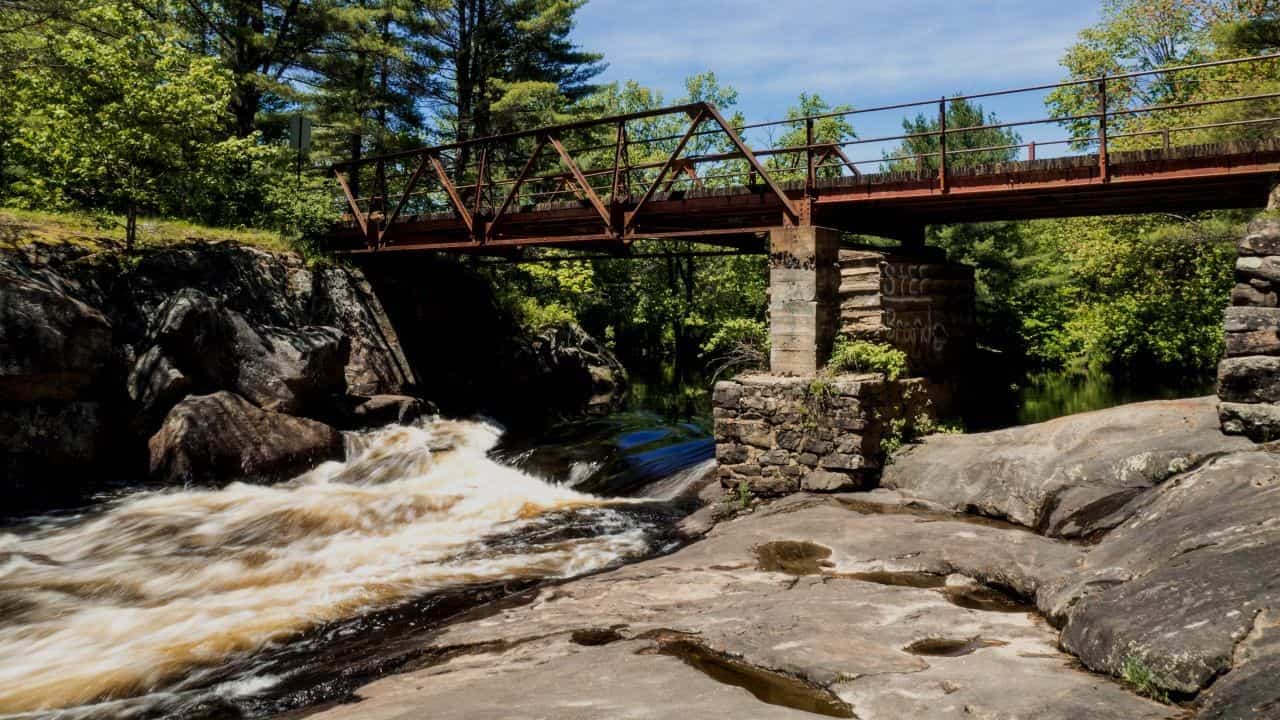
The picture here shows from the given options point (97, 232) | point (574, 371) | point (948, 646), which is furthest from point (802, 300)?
point (574, 371)

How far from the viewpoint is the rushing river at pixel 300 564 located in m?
7.04

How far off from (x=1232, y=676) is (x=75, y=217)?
21199 millimetres

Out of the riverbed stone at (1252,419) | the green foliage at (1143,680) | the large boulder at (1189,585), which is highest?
the riverbed stone at (1252,419)

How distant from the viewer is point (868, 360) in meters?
12.7

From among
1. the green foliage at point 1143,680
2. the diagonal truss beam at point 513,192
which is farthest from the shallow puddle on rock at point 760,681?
the diagonal truss beam at point 513,192

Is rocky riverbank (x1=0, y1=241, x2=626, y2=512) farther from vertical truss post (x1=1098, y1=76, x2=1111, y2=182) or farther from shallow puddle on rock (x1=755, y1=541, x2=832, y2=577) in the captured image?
vertical truss post (x1=1098, y1=76, x2=1111, y2=182)

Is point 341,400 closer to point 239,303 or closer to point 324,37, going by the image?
point 239,303

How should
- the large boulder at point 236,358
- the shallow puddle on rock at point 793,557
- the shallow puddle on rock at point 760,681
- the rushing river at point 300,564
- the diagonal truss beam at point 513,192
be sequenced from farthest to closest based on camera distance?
the diagonal truss beam at point 513,192, the large boulder at point 236,358, the shallow puddle on rock at point 793,557, the rushing river at point 300,564, the shallow puddle on rock at point 760,681

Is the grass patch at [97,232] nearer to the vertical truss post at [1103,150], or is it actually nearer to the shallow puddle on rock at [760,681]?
the shallow puddle on rock at [760,681]

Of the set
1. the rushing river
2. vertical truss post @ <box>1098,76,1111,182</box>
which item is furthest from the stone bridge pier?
vertical truss post @ <box>1098,76,1111,182</box>

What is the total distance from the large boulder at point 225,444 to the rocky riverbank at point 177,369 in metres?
0.02

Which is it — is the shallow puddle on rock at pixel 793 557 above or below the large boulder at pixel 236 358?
below

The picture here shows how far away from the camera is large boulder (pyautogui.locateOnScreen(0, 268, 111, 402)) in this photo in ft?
43.9

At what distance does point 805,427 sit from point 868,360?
1.51 metres
